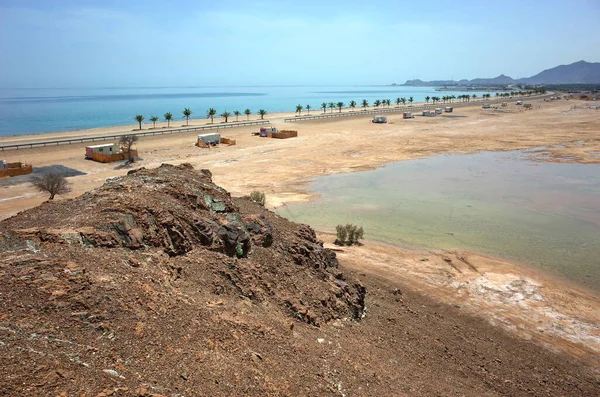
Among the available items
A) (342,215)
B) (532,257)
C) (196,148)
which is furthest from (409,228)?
(196,148)

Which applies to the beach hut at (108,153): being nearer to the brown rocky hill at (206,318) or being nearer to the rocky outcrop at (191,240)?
the brown rocky hill at (206,318)

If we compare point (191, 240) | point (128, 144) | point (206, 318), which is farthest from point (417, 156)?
point (206, 318)

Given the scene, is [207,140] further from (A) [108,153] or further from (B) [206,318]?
(B) [206,318]

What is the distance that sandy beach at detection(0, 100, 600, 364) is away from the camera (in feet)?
52.5

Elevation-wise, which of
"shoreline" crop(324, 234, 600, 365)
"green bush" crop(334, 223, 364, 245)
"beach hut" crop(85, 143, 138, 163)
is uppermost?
"beach hut" crop(85, 143, 138, 163)

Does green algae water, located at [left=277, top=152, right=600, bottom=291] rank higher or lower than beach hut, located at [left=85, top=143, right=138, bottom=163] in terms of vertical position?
lower

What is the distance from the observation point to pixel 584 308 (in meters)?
16.2

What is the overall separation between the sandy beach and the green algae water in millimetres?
1995

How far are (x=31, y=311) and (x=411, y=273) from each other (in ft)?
49.5

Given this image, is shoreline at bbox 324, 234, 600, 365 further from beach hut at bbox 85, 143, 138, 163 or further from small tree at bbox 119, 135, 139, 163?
beach hut at bbox 85, 143, 138, 163

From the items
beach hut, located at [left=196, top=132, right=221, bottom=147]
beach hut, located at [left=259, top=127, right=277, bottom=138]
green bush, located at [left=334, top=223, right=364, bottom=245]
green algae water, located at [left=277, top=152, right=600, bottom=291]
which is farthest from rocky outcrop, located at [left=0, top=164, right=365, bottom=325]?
beach hut, located at [left=259, top=127, right=277, bottom=138]

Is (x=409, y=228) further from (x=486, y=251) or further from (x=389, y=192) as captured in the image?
(x=389, y=192)

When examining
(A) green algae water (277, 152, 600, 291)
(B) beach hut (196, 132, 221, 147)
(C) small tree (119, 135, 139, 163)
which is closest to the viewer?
(A) green algae water (277, 152, 600, 291)

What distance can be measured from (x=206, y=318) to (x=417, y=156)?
48423mm
